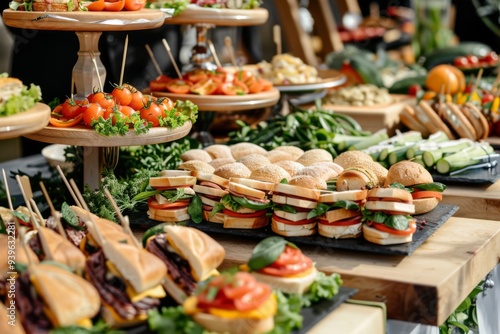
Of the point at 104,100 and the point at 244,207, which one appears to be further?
the point at 104,100

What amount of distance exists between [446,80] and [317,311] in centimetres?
321

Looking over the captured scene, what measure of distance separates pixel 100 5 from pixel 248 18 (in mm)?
990

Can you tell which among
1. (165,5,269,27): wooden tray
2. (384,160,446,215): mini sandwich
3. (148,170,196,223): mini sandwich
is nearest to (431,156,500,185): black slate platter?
(384,160,446,215): mini sandwich

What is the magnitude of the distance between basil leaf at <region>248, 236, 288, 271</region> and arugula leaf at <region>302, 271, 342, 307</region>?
0.44 ft

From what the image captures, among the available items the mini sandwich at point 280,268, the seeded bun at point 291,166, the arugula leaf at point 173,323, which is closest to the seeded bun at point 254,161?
the seeded bun at point 291,166

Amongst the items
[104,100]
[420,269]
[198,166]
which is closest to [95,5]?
[104,100]

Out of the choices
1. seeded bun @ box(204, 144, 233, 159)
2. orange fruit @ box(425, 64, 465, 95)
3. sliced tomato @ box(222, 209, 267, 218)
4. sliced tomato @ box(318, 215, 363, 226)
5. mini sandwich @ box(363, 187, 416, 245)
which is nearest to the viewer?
mini sandwich @ box(363, 187, 416, 245)

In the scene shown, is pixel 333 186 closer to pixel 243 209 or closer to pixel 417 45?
pixel 243 209

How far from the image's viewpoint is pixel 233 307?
5.91ft

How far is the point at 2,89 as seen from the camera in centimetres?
209

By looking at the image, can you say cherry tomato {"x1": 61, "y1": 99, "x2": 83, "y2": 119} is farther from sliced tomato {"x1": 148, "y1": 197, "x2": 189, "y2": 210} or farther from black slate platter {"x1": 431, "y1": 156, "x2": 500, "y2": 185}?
black slate platter {"x1": 431, "y1": 156, "x2": 500, "y2": 185}

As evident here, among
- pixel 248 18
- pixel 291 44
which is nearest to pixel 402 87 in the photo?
pixel 291 44

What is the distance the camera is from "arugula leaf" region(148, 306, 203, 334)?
182 cm

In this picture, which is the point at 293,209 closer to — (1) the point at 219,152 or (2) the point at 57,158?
(1) the point at 219,152
